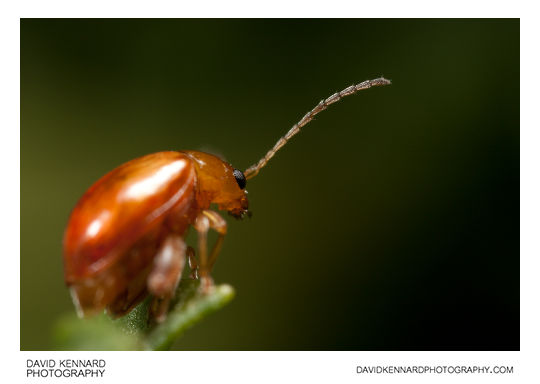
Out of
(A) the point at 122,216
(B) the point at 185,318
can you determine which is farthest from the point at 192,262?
(B) the point at 185,318

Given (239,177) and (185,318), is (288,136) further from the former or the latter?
(185,318)

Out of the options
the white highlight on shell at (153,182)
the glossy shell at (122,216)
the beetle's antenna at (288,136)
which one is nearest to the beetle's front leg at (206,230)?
the glossy shell at (122,216)

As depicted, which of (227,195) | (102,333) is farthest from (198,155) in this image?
(102,333)

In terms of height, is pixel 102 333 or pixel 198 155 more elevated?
pixel 198 155

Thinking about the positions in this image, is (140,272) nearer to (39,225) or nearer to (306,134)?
(39,225)

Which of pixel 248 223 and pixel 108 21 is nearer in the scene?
pixel 108 21

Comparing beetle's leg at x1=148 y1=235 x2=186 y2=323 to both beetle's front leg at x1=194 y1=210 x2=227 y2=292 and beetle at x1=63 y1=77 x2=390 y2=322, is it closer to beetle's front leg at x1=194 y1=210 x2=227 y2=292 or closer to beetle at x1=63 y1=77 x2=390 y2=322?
beetle at x1=63 y1=77 x2=390 y2=322

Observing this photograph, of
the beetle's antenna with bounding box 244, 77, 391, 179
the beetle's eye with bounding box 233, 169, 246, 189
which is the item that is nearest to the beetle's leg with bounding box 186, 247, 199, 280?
the beetle's eye with bounding box 233, 169, 246, 189
